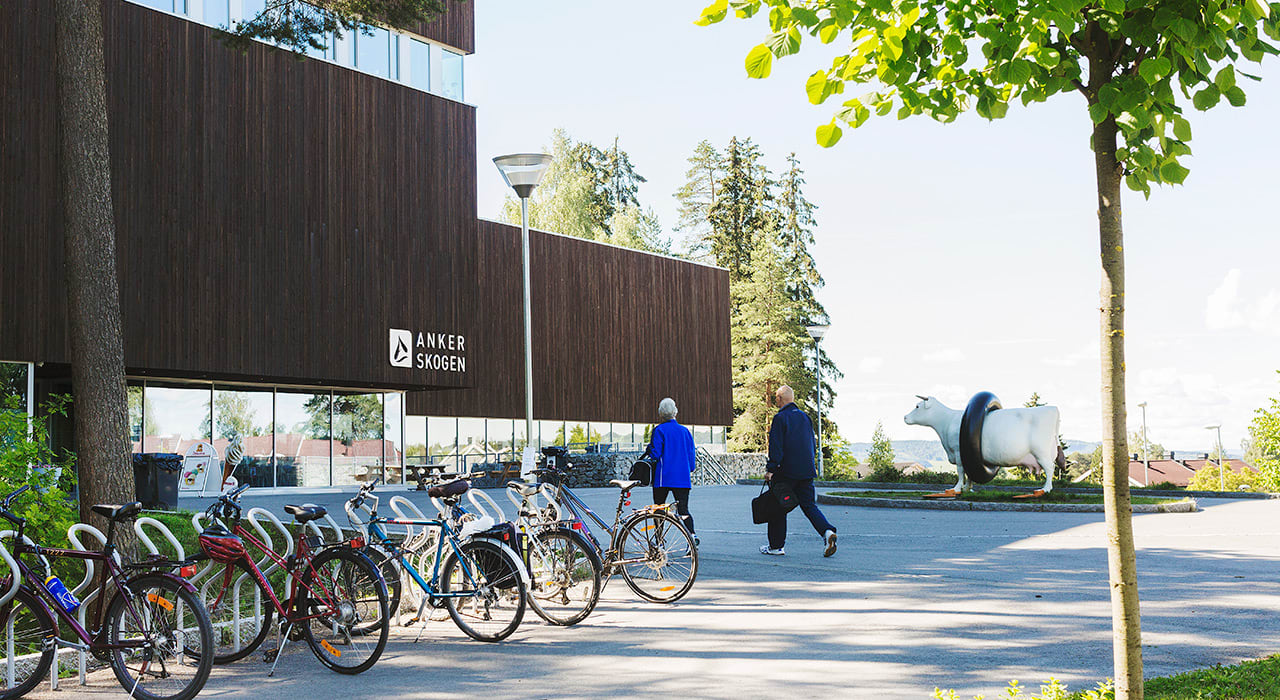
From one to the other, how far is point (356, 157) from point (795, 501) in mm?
18599

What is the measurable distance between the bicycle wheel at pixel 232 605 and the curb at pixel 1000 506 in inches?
613

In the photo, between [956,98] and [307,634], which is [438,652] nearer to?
[307,634]

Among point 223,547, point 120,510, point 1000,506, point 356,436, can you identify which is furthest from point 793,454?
point 356,436

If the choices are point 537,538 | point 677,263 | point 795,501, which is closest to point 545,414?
point 677,263

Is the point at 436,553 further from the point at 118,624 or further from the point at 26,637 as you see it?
the point at 26,637

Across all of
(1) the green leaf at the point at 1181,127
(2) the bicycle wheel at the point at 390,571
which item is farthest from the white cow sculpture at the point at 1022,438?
(1) the green leaf at the point at 1181,127

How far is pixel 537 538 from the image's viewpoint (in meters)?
8.60

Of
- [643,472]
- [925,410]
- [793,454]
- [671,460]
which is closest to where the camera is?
[643,472]

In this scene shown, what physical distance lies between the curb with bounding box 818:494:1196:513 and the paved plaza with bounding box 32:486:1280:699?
5.99 m

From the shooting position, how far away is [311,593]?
721 cm

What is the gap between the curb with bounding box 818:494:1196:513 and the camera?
1962 cm

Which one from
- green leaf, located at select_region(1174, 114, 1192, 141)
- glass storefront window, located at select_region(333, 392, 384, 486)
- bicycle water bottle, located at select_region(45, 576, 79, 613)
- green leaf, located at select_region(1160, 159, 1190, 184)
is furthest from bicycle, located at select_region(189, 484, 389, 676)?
glass storefront window, located at select_region(333, 392, 384, 486)

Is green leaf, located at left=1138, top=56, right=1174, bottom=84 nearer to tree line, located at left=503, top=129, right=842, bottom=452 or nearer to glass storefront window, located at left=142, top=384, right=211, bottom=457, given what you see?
glass storefront window, located at left=142, top=384, right=211, bottom=457

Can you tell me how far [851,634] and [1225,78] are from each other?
5016 mm
